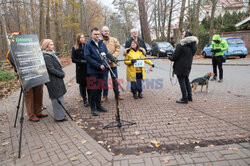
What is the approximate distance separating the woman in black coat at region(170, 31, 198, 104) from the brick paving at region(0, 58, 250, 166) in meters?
0.62

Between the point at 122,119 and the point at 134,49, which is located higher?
the point at 134,49

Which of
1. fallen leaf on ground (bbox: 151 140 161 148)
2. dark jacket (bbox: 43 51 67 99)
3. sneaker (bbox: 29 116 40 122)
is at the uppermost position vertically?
dark jacket (bbox: 43 51 67 99)

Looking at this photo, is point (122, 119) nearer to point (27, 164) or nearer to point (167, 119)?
point (167, 119)

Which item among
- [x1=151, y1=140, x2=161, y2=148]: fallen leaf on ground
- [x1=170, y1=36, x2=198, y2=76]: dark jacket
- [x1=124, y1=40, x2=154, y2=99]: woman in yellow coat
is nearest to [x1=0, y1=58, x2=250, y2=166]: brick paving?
[x1=151, y1=140, x2=161, y2=148]: fallen leaf on ground

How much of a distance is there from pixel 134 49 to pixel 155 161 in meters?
3.74

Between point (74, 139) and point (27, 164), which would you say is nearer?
point (27, 164)

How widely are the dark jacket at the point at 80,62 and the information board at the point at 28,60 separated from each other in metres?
1.31

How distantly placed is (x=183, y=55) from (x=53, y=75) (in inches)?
136

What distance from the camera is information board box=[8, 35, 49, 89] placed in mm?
3444

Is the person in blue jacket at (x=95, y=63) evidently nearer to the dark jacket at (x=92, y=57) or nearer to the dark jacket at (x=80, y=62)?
the dark jacket at (x=92, y=57)

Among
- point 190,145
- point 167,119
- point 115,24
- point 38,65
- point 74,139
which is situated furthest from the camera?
point 115,24

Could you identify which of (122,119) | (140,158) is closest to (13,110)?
(122,119)

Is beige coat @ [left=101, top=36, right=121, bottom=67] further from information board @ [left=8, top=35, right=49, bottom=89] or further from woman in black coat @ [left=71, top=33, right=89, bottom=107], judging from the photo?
information board @ [left=8, top=35, right=49, bottom=89]

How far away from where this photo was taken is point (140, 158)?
114 inches
